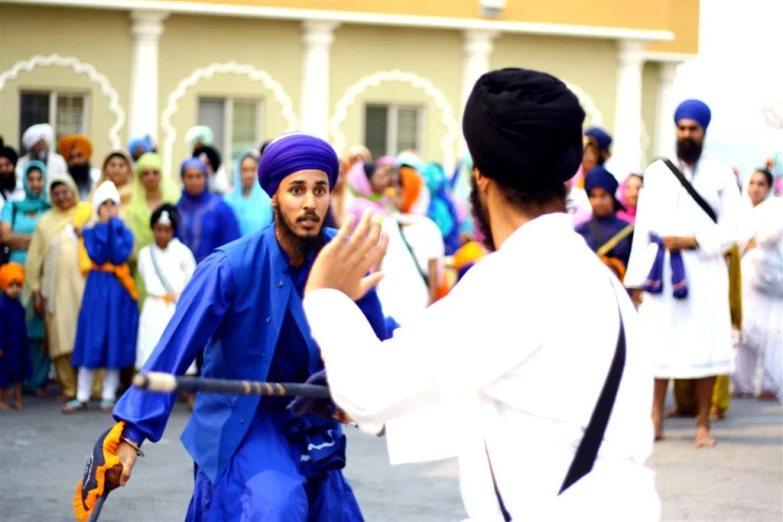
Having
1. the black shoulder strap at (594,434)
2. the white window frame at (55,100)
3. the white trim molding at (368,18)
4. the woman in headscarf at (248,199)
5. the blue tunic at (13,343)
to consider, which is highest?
the white trim molding at (368,18)

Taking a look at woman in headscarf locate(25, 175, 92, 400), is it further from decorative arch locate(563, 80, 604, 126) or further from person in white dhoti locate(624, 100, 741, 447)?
decorative arch locate(563, 80, 604, 126)

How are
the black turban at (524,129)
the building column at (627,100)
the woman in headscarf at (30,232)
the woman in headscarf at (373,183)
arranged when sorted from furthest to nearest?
1. the building column at (627,100)
2. the woman in headscarf at (373,183)
3. the woman in headscarf at (30,232)
4. the black turban at (524,129)

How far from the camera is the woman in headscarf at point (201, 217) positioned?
1106cm

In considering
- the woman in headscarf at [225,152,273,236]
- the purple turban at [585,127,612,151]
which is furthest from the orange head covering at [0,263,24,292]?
the purple turban at [585,127,612,151]

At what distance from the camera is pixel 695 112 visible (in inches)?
358

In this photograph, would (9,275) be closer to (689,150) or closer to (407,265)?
(407,265)

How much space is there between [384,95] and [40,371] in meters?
12.2

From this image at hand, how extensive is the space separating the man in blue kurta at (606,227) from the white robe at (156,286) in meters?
3.07

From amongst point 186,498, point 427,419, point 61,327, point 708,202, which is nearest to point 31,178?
point 61,327

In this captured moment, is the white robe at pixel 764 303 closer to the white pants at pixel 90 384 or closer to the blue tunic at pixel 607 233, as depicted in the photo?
the blue tunic at pixel 607 233

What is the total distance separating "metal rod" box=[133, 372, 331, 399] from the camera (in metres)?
2.71

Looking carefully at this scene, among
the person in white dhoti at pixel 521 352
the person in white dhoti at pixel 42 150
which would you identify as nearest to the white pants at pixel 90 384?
the person in white dhoti at pixel 42 150

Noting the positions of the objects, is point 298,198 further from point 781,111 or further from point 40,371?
point 40,371

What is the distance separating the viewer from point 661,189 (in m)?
9.20
